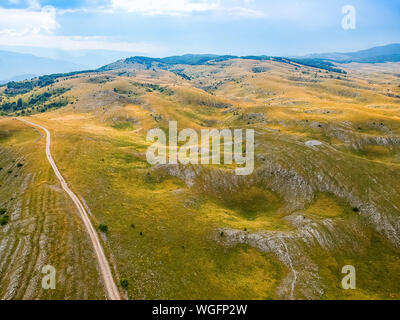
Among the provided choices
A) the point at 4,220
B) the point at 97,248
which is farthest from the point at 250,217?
the point at 4,220

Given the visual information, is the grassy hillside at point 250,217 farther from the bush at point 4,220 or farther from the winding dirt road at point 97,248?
the bush at point 4,220

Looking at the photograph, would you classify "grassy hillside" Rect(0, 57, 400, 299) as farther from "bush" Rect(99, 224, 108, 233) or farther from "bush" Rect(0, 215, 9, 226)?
"bush" Rect(0, 215, 9, 226)

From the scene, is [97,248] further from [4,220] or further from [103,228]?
[4,220]

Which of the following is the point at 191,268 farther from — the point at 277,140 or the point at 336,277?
A: the point at 277,140

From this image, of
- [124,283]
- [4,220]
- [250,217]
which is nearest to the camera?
[124,283]

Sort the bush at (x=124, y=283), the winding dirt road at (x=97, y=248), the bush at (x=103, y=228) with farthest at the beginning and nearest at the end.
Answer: the bush at (x=103, y=228), the bush at (x=124, y=283), the winding dirt road at (x=97, y=248)

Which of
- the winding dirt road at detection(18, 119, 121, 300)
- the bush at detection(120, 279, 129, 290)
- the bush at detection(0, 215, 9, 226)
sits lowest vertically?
the bush at detection(120, 279, 129, 290)

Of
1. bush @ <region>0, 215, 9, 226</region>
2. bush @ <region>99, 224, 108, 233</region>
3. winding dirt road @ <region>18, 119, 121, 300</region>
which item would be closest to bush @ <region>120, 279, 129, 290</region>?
winding dirt road @ <region>18, 119, 121, 300</region>

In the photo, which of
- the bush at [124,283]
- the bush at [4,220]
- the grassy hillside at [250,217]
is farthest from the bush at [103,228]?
the bush at [4,220]

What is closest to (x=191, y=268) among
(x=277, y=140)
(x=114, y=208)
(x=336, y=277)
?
(x=114, y=208)

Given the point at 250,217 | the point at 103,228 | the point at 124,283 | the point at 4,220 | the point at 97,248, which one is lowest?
the point at 250,217
